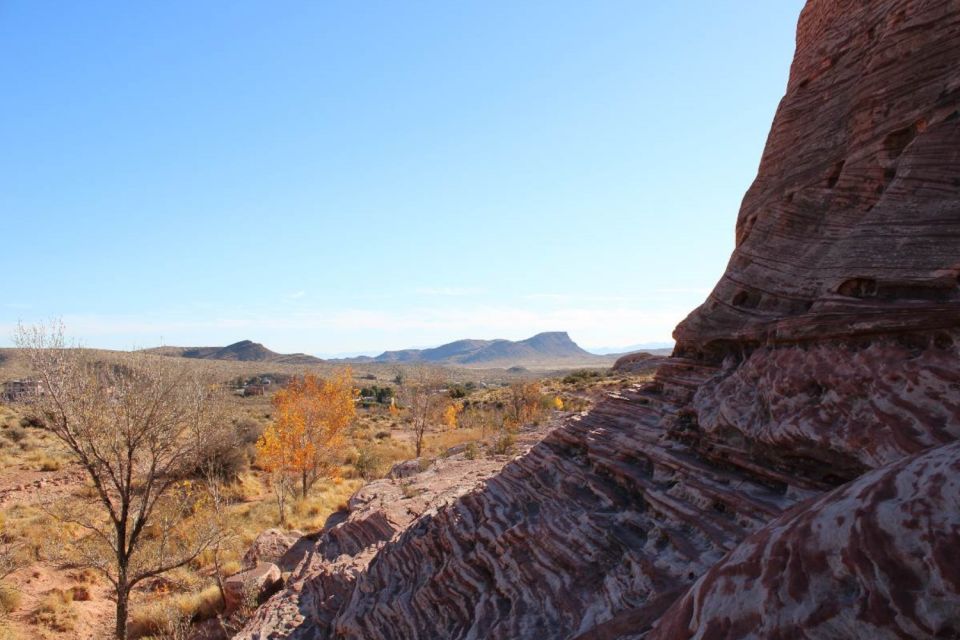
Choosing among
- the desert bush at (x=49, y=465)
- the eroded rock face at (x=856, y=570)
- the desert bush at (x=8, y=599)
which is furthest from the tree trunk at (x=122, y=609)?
the desert bush at (x=49, y=465)

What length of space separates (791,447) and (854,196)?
3.84 metres

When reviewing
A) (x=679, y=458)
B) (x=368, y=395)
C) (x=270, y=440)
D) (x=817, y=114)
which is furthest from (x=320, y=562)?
(x=368, y=395)

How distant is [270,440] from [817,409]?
2241 centimetres

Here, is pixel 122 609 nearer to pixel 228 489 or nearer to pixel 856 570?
pixel 228 489

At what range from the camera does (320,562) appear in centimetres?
1341

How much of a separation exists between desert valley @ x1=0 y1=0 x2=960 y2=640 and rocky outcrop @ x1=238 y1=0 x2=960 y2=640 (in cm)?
2

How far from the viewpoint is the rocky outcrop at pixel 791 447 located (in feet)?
10.7

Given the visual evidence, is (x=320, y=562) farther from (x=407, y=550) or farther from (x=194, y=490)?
(x=194, y=490)

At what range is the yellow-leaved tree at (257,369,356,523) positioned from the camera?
77.3 feet

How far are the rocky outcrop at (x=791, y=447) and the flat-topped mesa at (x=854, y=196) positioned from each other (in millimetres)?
29

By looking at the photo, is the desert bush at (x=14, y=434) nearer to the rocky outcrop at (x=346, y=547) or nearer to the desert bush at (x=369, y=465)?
the desert bush at (x=369, y=465)

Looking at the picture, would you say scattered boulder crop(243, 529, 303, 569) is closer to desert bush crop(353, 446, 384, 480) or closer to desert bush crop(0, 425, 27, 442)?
desert bush crop(353, 446, 384, 480)

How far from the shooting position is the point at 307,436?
24.3 metres

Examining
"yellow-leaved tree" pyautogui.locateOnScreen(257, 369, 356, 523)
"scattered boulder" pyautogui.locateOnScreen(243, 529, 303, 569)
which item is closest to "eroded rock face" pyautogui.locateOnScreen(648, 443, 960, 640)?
"scattered boulder" pyautogui.locateOnScreen(243, 529, 303, 569)
